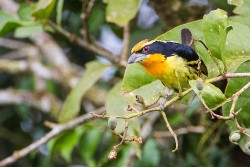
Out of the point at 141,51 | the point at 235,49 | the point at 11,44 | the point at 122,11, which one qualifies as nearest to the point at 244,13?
the point at 235,49

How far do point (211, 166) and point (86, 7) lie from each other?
944mm

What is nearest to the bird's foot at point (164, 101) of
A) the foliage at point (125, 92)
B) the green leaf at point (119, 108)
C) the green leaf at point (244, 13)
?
the foliage at point (125, 92)

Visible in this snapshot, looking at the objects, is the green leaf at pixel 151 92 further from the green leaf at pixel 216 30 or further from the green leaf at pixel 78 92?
the green leaf at pixel 78 92

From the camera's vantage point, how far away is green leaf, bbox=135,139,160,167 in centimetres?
270

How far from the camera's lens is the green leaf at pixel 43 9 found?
2.37m

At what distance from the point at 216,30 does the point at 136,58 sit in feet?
1.21

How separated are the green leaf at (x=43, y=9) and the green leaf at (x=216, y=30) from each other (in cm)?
83

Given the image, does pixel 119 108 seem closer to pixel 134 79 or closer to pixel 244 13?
pixel 134 79

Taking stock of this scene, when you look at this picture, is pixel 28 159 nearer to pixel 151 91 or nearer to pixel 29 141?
pixel 29 141

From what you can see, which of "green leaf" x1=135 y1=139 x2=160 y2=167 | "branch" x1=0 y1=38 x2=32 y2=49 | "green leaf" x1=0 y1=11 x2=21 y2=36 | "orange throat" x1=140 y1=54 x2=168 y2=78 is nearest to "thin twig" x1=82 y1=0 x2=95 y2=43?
"green leaf" x1=0 y1=11 x2=21 y2=36

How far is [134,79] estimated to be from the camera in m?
2.01

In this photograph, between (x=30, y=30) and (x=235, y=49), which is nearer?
(x=235, y=49)

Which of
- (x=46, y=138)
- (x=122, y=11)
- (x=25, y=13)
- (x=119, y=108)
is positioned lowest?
(x=46, y=138)

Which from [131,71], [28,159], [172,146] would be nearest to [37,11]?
[131,71]
